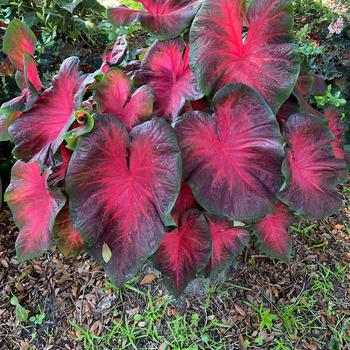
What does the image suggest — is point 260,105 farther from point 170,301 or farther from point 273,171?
point 170,301

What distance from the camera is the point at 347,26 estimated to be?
2203 millimetres

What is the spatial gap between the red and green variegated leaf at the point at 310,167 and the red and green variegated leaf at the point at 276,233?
0.54 feet

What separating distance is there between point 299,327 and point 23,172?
3.64 ft

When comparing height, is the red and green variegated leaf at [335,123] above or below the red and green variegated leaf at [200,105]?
below

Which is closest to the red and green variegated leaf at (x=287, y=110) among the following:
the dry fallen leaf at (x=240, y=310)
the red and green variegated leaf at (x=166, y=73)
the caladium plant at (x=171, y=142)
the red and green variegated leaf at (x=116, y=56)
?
the caladium plant at (x=171, y=142)

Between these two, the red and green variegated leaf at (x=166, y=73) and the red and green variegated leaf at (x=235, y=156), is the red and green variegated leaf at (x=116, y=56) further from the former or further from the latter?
the red and green variegated leaf at (x=235, y=156)

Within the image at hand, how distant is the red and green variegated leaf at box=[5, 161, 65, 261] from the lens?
1195 millimetres

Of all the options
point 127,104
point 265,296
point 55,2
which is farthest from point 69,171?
point 55,2

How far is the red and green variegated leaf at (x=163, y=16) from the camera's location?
1.17m

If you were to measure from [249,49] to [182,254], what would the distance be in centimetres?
62

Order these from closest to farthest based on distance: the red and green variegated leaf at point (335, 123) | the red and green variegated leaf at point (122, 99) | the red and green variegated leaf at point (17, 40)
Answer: the red and green variegated leaf at point (122, 99)
the red and green variegated leaf at point (17, 40)
the red and green variegated leaf at point (335, 123)

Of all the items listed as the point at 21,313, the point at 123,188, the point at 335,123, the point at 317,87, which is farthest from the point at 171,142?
the point at 21,313

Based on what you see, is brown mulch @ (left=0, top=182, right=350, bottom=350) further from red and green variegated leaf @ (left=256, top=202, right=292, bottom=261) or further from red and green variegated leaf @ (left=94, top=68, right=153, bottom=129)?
red and green variegated leaf @ (left=94, top=68, right=153, bottom=129)

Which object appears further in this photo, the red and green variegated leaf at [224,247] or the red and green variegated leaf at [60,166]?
the red and green variegated leaf at [224,247]
